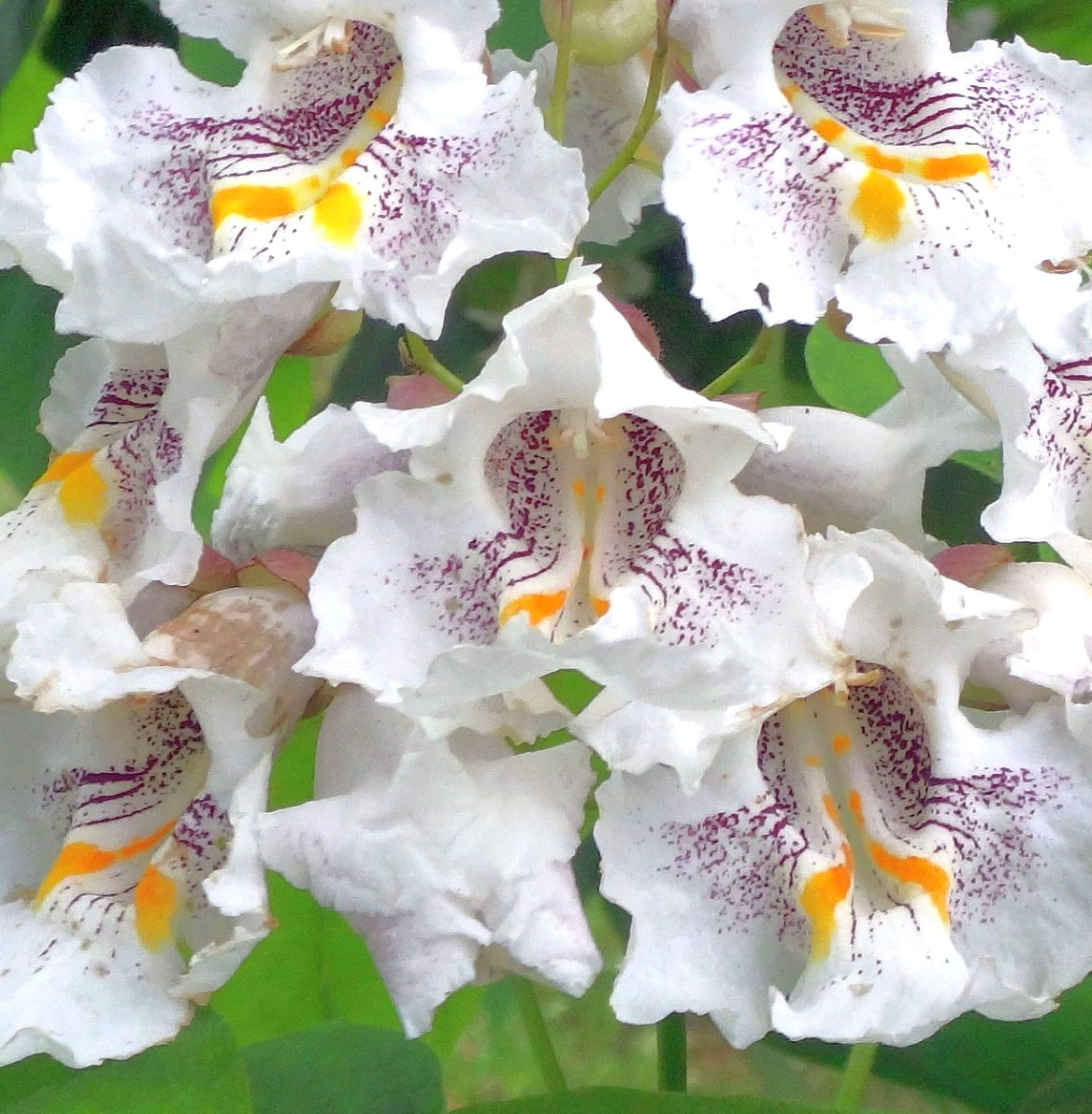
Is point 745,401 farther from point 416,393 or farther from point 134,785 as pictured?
point 134,785

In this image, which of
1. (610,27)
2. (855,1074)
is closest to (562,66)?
(610,27)

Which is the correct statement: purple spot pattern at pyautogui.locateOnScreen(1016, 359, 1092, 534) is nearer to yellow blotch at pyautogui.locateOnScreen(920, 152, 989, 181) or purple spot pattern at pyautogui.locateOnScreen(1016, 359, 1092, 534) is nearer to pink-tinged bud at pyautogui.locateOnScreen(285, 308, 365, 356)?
yellow blotch at pyautogui.locateOnScreen(920, 152, 989, 181)

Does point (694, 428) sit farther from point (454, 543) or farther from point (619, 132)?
point (619, 132)

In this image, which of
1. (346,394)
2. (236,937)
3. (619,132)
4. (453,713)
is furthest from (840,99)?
(346,394)

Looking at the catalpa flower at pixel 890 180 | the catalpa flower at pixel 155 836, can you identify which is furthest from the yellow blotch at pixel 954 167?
the catalpa flower at pixel 155 836

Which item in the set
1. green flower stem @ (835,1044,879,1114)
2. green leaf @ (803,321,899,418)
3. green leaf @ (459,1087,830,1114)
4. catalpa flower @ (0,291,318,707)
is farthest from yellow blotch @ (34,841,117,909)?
green leaf @ (803,321,899,418)
